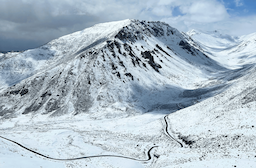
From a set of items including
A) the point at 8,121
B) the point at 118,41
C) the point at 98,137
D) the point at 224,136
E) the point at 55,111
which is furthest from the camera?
the point at 118,41

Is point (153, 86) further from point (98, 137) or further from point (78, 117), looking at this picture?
point (98, 137)

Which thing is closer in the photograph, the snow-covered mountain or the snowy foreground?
the snowy foreground

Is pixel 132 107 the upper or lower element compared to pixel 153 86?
lower

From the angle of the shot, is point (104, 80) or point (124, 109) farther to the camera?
point (104, 80)

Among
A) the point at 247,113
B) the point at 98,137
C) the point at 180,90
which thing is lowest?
the point at 98,137

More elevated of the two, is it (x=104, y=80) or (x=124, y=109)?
(x=104, y=80)

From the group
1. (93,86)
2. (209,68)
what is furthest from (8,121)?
(209,68)

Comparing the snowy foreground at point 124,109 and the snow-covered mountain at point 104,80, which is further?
the snow-covered mountain at point 104,80

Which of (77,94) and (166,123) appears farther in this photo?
(77,94)
